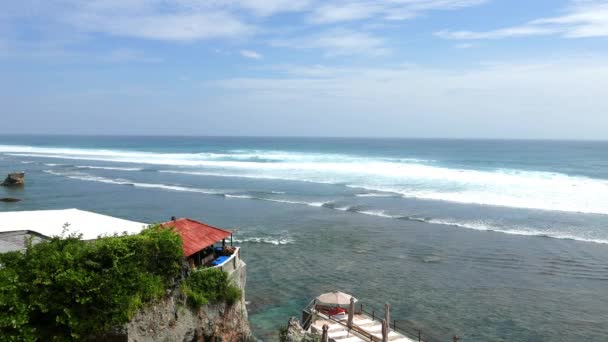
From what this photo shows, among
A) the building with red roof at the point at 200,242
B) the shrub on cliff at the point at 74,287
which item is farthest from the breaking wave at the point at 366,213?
the shrub on cliff at the point at 74,287

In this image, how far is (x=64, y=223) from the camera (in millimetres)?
15859

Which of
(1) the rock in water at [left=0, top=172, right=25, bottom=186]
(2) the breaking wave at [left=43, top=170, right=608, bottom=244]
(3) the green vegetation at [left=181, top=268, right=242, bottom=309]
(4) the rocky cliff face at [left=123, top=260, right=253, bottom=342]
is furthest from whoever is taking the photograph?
(1) the rock in water at [left=0, top=172, right=25, bottom=186]

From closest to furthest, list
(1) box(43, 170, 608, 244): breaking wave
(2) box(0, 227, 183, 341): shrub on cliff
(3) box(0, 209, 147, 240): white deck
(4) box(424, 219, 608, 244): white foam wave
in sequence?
(2) box(0, 227, 183, 341): shrub on cliff → (3) box(0, 209, 147, 240): white deck → (4) box(424, 219, 608, 244): white foam wave → (1) box(43, 170, 608, 244): breaking wave

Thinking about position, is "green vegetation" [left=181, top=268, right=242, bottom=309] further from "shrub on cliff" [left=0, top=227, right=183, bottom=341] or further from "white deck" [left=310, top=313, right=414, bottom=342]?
"white deck" [left=310, top=313, right=414, bottom=342]

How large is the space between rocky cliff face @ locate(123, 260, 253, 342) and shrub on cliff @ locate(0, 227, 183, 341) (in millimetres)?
459

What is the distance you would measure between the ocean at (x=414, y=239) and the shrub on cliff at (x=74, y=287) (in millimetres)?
7741

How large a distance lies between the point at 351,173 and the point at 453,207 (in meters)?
28.9

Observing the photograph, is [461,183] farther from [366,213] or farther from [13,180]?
[13,180]

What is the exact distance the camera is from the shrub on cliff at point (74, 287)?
10477 mm

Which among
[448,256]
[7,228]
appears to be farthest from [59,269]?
[448,256]

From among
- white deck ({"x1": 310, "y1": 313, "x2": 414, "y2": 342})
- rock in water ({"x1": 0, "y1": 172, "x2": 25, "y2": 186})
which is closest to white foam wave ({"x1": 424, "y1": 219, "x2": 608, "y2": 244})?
white deck ({"x1": 310, "y1": 313, "x2": 414, "y2": 342})

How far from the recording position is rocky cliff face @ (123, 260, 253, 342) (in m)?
12.2

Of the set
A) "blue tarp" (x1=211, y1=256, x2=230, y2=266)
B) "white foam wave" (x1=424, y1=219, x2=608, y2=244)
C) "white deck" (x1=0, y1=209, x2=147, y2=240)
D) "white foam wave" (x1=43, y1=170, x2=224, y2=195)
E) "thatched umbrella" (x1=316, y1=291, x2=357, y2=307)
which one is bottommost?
"thatched umbrella" (x1=316, y1=291, x2=357, y2=307)

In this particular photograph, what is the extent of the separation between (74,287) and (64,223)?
5584 mm
